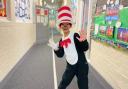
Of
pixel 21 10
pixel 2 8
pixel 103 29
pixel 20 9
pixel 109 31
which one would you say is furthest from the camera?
pixel 21 10

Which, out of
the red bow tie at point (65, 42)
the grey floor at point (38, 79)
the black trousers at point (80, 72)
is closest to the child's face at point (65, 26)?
the red bow tie at point (65, 42)

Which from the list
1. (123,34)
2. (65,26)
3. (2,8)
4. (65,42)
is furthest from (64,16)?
(2,8)

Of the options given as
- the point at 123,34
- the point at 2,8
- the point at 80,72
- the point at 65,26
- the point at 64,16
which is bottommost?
the point at 80,72

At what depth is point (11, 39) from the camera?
4871 mm

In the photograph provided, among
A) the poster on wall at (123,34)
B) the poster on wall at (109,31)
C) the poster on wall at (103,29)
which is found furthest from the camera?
the poster on wall at (103,29)

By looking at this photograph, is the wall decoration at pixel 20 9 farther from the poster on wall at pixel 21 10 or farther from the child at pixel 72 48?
the child at pixel 72 48

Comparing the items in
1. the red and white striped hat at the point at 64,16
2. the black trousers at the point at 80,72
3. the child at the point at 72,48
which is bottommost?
the black trousers at the point at 80,72

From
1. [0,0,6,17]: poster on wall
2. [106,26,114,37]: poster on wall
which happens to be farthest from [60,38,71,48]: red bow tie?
[0,0,6,17]: poster on wall

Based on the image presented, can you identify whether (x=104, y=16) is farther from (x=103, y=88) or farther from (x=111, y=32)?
(x=103, y=88)

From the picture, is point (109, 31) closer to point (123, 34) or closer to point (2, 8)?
point (123, 34)

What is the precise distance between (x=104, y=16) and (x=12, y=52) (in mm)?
2398

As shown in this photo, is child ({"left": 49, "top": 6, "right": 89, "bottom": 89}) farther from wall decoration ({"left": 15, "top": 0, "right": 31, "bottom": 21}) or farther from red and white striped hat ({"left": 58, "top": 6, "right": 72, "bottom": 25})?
wall decoration ({"left": 15, "top": 0, "right": 31, "bottom": 21})

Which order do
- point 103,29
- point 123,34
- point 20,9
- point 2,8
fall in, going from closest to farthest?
point 123,34 < point 2,8 < point 103,29 < point 20,9

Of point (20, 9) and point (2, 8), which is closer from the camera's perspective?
point (2, 8)
